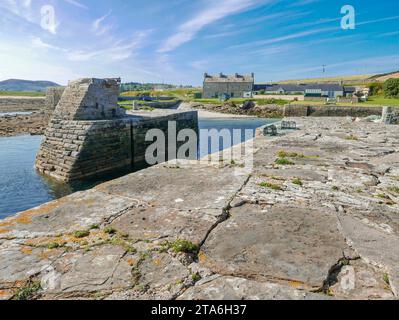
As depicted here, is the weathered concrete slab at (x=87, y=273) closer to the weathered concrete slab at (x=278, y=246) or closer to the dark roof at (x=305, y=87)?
the weathered concrete slab at (x=278, y=246)

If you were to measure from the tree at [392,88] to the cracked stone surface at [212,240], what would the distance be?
5309 cm

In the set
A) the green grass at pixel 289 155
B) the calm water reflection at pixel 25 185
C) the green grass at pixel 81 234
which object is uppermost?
the green grass at pixel 289 155

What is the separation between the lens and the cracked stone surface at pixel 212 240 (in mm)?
2180

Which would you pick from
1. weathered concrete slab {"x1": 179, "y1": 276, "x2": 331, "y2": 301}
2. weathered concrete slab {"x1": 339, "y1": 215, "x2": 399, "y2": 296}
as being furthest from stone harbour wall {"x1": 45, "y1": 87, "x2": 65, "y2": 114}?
weathered concrete slab {"x1": 179, "y1": 276, "x2": 331, "y2": 301}

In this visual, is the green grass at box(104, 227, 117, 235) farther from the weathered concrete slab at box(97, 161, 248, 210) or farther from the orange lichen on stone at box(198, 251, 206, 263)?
the orange lichen on stone at box(198, 251, 206, 263)

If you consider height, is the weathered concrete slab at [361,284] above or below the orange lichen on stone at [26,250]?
below

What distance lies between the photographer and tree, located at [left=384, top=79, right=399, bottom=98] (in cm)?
4806

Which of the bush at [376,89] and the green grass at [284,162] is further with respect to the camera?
the bush at [376,89]

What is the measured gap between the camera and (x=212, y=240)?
9.42 feet

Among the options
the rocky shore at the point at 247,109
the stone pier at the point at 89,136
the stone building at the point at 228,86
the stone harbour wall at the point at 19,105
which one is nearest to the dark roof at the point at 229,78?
the stone building at the point at 228,86

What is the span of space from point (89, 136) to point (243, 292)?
11481mm
